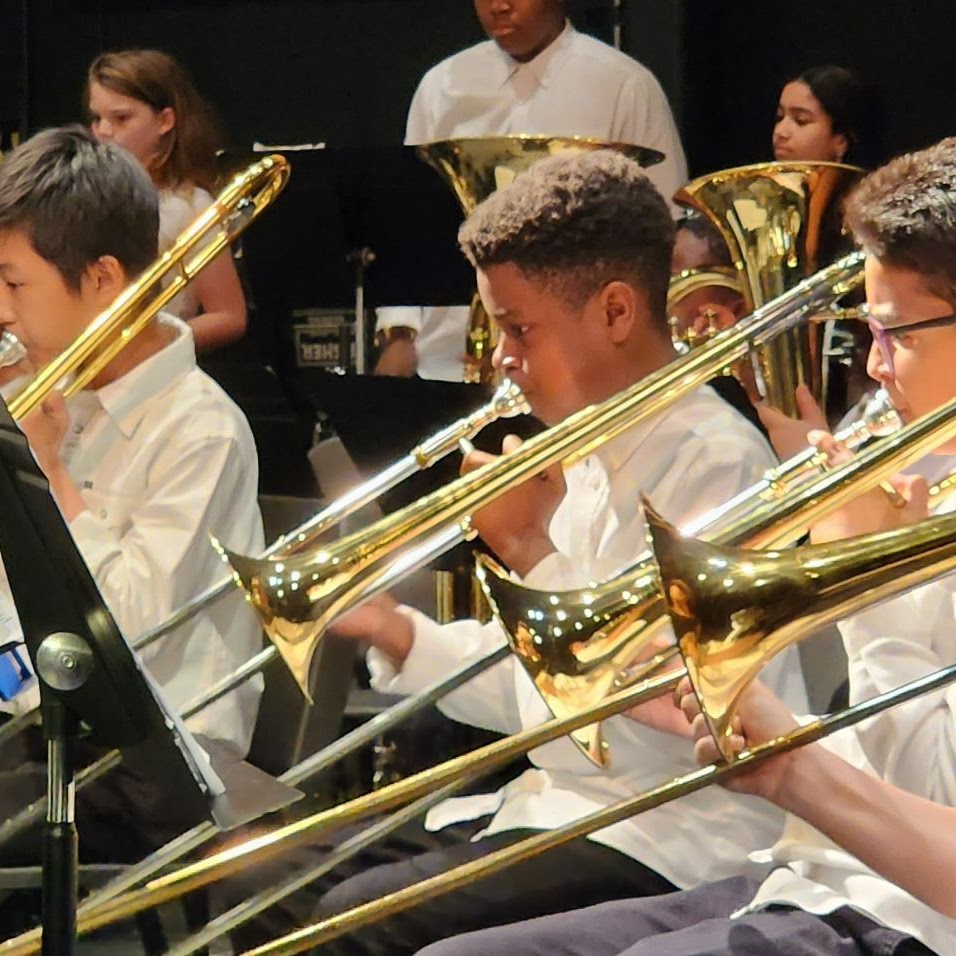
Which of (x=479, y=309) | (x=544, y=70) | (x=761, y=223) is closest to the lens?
(x=761, y=223)

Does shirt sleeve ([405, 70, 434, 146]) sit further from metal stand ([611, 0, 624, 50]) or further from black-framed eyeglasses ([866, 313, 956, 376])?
black-framed eyeglasses ([866, 313, 956, 376])

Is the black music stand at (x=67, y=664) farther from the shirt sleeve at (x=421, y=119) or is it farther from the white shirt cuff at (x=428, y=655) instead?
the shirt sleeve at (x=421, y=119)

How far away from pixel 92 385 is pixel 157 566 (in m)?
0.30

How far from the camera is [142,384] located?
2076 mm

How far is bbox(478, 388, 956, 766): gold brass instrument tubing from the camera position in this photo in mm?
1328

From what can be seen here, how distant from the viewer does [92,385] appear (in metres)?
2.11

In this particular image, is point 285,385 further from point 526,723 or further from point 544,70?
point 526,723

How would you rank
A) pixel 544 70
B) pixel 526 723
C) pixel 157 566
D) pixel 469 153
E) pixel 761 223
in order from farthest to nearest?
pixel 544 70, pixel 469 153, pixel 761 223, pixel 157 566, pixel 526 723

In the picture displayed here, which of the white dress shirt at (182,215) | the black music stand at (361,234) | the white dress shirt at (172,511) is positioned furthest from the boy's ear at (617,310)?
the white dress shirt at (182,215)

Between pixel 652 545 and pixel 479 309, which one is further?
pixel 479 309

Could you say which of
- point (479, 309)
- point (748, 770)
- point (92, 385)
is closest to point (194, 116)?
point (479, 309)

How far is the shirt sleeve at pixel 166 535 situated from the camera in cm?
192

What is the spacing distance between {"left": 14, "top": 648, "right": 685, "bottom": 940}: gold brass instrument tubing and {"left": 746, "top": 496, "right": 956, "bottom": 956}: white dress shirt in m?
0.17

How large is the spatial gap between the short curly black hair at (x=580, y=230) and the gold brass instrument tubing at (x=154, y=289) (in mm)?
415
